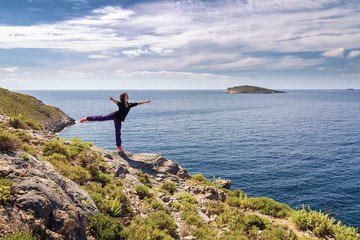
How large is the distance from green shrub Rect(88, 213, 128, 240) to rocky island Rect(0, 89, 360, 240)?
0.03 meters

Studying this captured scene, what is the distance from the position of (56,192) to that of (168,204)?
25.5ft

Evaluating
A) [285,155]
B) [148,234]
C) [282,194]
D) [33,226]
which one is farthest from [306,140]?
[33,226]

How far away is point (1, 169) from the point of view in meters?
6.65

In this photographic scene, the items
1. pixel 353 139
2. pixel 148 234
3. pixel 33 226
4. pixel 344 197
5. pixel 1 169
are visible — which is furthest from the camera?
pixel 353 139

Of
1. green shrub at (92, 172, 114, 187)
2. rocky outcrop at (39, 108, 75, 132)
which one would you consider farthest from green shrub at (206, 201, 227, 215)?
rocky outcrop at (39, 108, 75, 132)

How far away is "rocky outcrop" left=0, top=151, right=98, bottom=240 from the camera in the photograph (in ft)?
18.1

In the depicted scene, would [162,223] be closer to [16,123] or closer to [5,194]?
[5,194]

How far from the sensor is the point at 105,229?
7434 mm

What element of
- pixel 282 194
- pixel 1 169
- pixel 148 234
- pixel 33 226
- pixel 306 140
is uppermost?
pixel 1 169

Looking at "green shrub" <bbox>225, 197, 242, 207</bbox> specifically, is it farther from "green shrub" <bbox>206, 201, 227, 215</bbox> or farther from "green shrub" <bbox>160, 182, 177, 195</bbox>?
"green shrub" <bbox>160, 182, 177, 195</bbox>

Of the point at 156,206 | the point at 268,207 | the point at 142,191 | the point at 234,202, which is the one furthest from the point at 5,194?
the point at 268,207

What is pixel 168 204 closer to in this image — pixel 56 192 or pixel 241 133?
pixel 56 192

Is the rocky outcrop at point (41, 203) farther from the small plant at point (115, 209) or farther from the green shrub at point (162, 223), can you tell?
the green shrub at point (162, 223)

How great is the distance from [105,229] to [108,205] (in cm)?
217
